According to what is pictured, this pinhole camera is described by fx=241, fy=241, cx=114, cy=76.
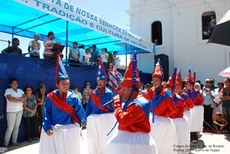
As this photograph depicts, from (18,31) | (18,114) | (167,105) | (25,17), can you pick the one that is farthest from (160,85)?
(18,31)

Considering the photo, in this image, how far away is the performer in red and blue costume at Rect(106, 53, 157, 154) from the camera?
118 inches

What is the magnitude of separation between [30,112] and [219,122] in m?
6.85

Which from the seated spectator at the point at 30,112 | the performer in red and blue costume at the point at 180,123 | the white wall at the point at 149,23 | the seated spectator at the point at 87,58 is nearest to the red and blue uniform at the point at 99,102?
the performer in red and blue costume at the point at 180,123

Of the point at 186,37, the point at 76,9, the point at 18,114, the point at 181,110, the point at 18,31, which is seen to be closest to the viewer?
the point at 181,110

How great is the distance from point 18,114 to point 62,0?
12.8 feet

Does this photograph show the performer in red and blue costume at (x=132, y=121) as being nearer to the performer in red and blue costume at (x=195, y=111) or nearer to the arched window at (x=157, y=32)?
the performer in red and blue costume at (x=195, y=111)

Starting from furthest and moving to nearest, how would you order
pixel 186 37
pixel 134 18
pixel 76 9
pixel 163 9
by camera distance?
1. pixel 134 18
2. pixel 163 9
3. pixel 186 37
4. pixel 76 9

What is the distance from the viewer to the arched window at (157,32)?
18.8m

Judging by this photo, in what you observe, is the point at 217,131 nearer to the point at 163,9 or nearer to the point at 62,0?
the point at 62,0

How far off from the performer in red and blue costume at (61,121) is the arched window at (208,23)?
48.7 ft

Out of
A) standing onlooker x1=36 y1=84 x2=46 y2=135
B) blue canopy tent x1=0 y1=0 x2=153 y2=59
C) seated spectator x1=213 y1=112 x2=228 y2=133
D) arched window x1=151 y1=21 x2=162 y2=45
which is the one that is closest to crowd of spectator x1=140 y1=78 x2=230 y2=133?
seated spectator x1=213 y1=112 x2=228 y2=133

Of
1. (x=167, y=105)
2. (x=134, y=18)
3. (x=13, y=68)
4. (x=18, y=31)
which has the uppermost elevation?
(x=134, y=18)

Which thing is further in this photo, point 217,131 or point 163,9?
point 163,9

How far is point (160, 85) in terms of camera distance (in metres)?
4.77
